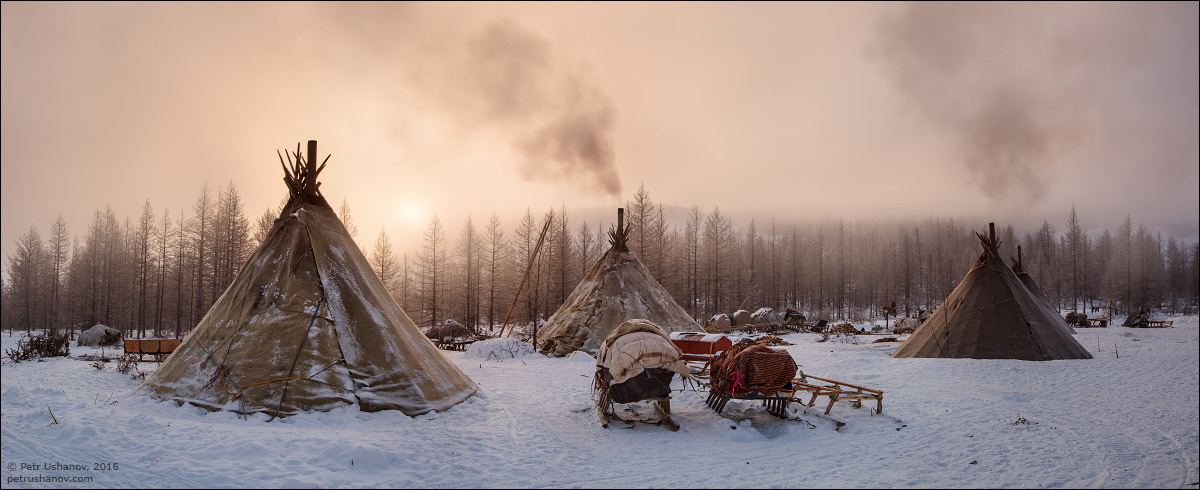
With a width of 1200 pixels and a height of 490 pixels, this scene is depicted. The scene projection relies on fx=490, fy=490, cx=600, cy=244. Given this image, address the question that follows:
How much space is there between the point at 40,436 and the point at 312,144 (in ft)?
21.9

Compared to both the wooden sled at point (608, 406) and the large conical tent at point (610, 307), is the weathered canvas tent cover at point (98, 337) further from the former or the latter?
the wooden sled at point (608, 406)

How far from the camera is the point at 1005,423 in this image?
28.8ft

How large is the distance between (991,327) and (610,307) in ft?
42.7

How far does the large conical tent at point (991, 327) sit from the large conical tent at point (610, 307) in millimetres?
8538

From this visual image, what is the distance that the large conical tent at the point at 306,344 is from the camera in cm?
806

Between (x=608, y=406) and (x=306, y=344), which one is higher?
(x=306, y=344)

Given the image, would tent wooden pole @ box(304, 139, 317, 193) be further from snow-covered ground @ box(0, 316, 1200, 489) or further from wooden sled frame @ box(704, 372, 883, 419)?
wooden sled frame @ box(704, 372, 883, 419)

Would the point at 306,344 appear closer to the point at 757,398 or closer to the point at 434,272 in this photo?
the point at 757,398

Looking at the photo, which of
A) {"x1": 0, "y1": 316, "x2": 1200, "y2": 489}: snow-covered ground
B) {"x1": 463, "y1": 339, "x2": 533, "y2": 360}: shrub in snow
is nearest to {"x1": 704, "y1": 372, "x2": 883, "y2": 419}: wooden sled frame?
{"x1": 0, "y1": 316, "x2": 1200, "y2": 489}: snow-covered ground

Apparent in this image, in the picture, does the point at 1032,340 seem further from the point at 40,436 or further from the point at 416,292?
the point at 416,292

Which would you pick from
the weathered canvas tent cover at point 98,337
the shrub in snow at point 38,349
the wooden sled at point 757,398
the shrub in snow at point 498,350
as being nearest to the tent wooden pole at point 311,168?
the shrub in snow at point 498,350

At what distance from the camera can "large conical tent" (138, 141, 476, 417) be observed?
8062 mm

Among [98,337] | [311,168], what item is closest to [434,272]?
[98,337]

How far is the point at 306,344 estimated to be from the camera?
28.0ft
